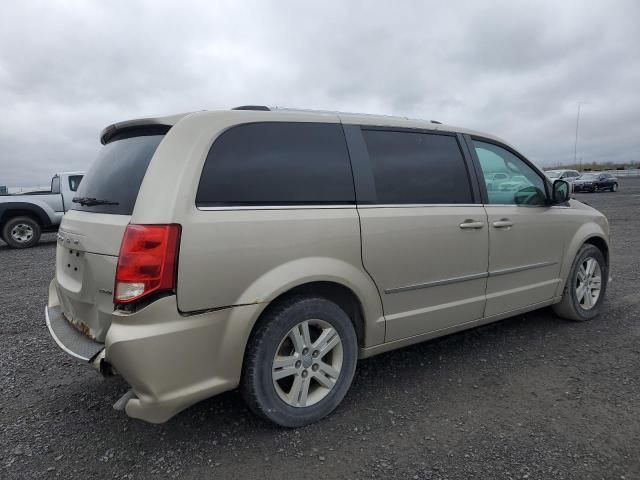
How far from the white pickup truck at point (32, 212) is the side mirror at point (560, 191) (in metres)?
10.3

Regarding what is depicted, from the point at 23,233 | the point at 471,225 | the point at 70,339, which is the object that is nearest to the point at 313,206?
the point at 471,225

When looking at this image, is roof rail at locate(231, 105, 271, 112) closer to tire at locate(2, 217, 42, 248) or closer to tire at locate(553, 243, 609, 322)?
tire at locate(553, 243, 609, 322)

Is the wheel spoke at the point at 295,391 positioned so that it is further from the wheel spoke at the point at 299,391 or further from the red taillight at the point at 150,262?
the red taillight at the point at 150,262

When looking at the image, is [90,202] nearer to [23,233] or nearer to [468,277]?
[468,277]

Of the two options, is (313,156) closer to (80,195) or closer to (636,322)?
(80,195)

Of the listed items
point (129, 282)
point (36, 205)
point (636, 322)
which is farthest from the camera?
point (36, 205)

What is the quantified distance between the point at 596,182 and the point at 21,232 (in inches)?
1251

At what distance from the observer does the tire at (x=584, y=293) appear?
12.9ft

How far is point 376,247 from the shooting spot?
8.46 ft

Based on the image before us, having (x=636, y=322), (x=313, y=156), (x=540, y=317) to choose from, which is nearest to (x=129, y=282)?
(x=313, y=156)

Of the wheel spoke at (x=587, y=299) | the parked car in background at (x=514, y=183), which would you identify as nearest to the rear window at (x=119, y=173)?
the parked car in background at (x=514, y=183)

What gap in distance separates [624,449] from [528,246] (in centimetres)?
160

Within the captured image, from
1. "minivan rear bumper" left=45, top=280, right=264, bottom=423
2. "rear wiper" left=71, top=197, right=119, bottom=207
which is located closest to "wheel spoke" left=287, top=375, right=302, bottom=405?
"minivan rear bumper" left=45, top=280, right=264, bottom=423

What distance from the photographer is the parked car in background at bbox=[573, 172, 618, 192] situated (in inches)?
1141
